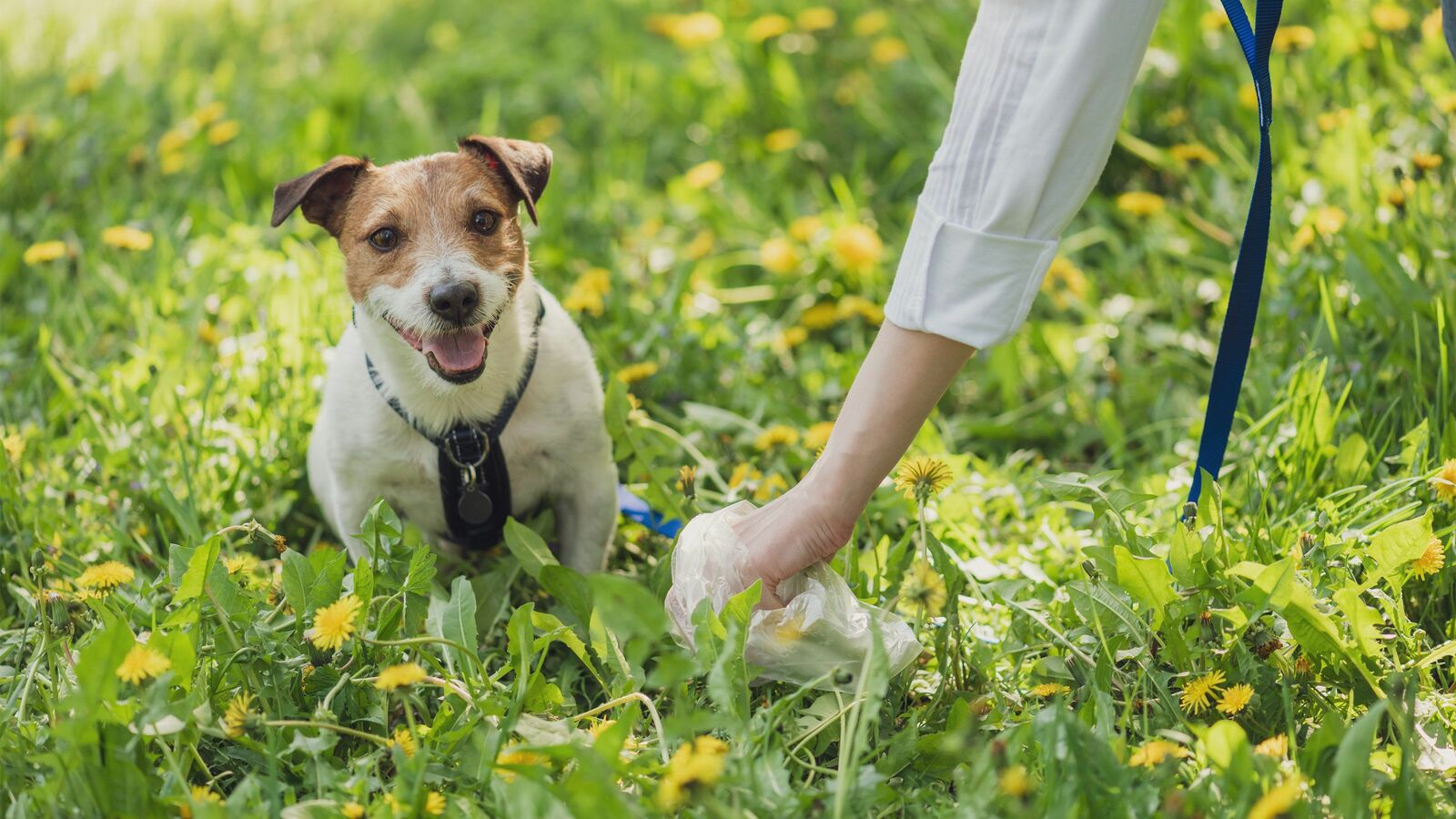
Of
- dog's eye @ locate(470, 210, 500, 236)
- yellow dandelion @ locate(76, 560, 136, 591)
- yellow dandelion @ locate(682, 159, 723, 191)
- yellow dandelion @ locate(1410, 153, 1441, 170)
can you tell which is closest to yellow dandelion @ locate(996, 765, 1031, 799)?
yellow dandelion @ locate(76, 560, 136, 591)

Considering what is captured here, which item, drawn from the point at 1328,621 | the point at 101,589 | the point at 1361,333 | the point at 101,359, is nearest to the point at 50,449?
the point at 101,359

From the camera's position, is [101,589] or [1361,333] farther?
[1361,333]

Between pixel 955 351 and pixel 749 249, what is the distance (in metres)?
2.32

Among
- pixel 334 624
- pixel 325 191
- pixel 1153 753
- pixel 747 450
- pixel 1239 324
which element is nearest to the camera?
pixel 1153 753

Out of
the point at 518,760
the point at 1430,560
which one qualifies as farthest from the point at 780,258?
the point at 518,760

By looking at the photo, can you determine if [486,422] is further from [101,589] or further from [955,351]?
[955,351]

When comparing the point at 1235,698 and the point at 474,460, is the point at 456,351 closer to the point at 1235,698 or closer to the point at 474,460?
the point at 474,460

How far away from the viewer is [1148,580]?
1.99 meters

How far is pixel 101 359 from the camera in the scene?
352 centimetres

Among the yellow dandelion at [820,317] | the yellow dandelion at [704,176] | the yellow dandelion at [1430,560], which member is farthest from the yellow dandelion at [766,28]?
the yellow dandelion at [1430,560]

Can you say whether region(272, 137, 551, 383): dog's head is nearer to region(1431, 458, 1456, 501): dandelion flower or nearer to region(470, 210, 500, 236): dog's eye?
region(470, 210, 500, 236): dog's eye

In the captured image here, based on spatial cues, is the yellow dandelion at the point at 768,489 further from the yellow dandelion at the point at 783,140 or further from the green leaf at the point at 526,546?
the yellow dandelion at the point at 783,140

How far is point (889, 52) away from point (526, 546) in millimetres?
3191

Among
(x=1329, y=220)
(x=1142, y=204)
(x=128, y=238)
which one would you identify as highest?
(x=1329, y=220)
